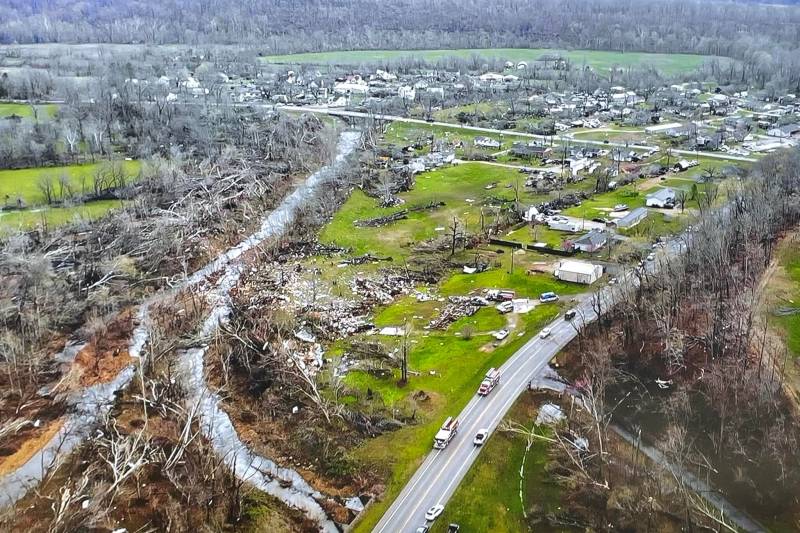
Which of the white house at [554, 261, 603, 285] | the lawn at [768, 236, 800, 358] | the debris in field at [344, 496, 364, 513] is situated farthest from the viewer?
the white house at [554, 261, 603, 285]

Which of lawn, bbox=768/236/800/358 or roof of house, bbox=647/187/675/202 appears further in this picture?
roof of house, bbox=647/187/675/202

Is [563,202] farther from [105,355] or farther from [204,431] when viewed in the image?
[204,431]

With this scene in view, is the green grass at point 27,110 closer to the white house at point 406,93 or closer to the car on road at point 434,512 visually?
the white house at point 406,93

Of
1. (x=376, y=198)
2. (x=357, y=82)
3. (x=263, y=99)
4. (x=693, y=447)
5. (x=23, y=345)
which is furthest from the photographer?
(x=357, y=82)

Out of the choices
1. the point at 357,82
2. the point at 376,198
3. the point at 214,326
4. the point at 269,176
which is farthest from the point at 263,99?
the point at 214,326

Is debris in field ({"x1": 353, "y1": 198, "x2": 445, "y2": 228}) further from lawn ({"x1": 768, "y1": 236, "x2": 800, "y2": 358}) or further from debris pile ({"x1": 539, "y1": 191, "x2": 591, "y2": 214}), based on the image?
lawn ({"x1": 768, "y1": 236, "x2": 800, "y2": 358})

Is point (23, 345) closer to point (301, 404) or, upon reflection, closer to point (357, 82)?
point (301, 404)

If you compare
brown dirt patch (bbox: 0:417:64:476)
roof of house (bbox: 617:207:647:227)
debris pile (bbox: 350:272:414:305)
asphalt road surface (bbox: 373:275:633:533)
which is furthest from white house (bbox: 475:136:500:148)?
brown dirt patch (bbox: 0:417:64:476)
